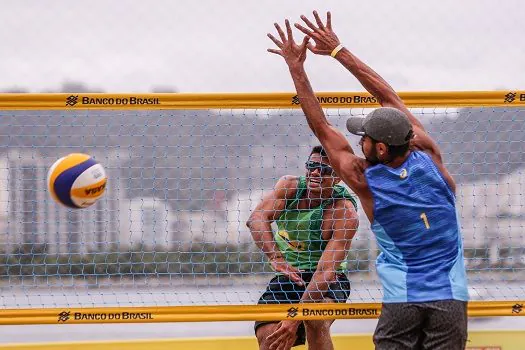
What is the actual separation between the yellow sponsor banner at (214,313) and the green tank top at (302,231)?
1.27 ft

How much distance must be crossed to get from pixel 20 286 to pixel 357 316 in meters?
2.48

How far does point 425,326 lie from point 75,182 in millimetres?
2273

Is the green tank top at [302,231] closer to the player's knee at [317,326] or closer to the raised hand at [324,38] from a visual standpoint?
the player's knee at [317,326]

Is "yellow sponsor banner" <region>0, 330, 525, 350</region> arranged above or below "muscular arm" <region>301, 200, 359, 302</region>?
below

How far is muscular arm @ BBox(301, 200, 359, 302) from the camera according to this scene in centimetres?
636

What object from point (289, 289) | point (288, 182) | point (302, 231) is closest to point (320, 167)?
point (288, 182)

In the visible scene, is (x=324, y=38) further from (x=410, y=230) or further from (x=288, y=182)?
(x=410, y=230)

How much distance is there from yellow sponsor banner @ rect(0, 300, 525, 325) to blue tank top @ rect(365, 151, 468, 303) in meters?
0.98

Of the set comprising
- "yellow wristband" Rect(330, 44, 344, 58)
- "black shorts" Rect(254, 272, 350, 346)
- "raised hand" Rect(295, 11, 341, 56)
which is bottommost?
"black shorts" Rect(254, 272, 350, 346)

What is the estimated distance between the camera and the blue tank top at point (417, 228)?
523 centimetres

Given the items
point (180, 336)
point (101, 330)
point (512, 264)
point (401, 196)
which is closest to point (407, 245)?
point (401, 196)

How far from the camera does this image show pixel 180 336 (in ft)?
29.8

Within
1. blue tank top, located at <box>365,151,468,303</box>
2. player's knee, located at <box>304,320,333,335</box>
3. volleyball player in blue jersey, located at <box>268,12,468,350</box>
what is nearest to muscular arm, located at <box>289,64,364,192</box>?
volleyball player in blue jersey, located at <box>268,12,468,350</box>

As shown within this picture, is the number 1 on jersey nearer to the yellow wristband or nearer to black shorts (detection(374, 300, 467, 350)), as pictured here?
black shorts (detection(374, 300, 467, 350))
